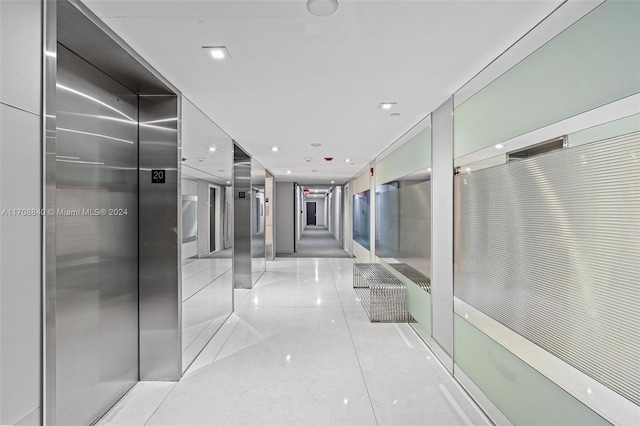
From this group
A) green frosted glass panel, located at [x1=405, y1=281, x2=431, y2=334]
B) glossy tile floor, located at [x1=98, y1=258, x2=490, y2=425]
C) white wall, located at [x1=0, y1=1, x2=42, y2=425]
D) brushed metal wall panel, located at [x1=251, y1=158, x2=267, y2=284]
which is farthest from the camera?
brushed metal wall panel, located at [x1=251, y1=158, x2=267, y2=284]

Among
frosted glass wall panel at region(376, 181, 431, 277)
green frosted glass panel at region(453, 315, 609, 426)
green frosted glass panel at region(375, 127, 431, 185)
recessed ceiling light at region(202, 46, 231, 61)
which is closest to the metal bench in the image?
frosted glass wall panel at region(376, 181, 431, 277)

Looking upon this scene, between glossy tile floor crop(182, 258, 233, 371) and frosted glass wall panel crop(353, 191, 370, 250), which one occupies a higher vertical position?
frosted glass wall panel crop(353, 191, 370, 250)

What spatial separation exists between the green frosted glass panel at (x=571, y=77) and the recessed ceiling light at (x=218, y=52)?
2117mm

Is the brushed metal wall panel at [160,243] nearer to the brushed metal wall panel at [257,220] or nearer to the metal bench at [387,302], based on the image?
the metal bench at [387,302]

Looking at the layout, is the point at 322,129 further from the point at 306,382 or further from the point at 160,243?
the point at 306,382

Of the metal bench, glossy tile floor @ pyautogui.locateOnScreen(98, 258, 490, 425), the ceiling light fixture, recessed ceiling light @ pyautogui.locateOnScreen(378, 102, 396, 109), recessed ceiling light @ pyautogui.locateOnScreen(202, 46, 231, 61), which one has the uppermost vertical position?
recessed ceiling light @ pyautogui.locateOnScreen(378, 102, 396, 109)

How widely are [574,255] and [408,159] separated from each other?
3.26 metres

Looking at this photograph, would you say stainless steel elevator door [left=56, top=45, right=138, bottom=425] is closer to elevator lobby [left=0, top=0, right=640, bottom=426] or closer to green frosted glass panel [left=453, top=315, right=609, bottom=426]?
elevator lobby [left=0, top=0, right=640, bottom=426]

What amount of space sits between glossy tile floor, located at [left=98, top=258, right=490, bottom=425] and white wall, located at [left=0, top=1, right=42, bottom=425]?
1.40 meters

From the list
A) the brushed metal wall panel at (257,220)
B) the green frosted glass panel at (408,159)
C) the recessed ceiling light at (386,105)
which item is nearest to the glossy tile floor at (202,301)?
the brushed metal wall panel at (257,220)

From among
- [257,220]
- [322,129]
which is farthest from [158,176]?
[257,220]

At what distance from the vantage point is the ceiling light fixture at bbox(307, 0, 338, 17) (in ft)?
5.53

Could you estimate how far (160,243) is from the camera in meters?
2.98

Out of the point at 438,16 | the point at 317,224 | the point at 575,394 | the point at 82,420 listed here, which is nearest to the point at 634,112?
the point at 438,16
